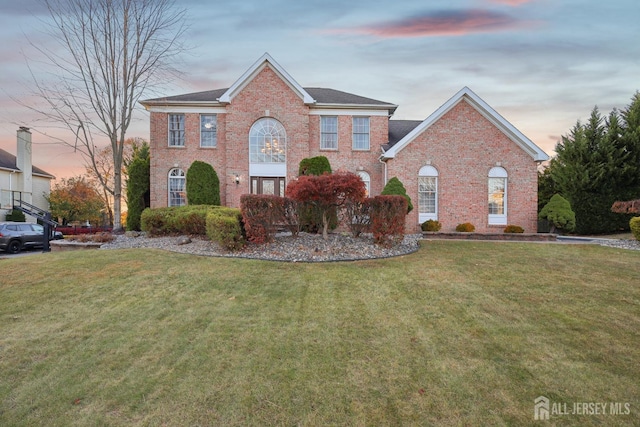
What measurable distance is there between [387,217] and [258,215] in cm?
376

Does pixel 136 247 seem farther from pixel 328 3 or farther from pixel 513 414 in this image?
pixel 513 414

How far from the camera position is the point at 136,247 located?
10.1 metres

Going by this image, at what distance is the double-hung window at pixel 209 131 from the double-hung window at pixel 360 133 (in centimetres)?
756

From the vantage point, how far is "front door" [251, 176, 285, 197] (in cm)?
1659

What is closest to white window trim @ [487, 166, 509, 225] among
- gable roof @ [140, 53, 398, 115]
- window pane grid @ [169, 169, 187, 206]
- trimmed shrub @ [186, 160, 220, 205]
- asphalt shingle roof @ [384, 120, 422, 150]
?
asphalt shingle roof @ [384, 120, 422, 150]

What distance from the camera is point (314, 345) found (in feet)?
13.1

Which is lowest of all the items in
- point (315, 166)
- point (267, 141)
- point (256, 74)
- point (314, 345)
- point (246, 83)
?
point (314, 345)

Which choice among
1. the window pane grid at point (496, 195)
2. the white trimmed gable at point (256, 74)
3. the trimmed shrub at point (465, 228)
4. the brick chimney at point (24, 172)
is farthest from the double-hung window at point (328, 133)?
the brick chimney at point (24, 172)

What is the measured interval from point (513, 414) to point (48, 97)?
19.6m

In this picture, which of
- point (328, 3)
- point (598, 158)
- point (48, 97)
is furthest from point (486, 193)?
point (48, 97)

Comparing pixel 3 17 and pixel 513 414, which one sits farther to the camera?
pixel 3 17

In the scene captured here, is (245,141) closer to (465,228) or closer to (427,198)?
(427,198)

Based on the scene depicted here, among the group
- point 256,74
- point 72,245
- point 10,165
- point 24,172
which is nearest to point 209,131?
point 256,74

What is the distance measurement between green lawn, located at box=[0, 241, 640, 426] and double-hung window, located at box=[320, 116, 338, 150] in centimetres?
1089
